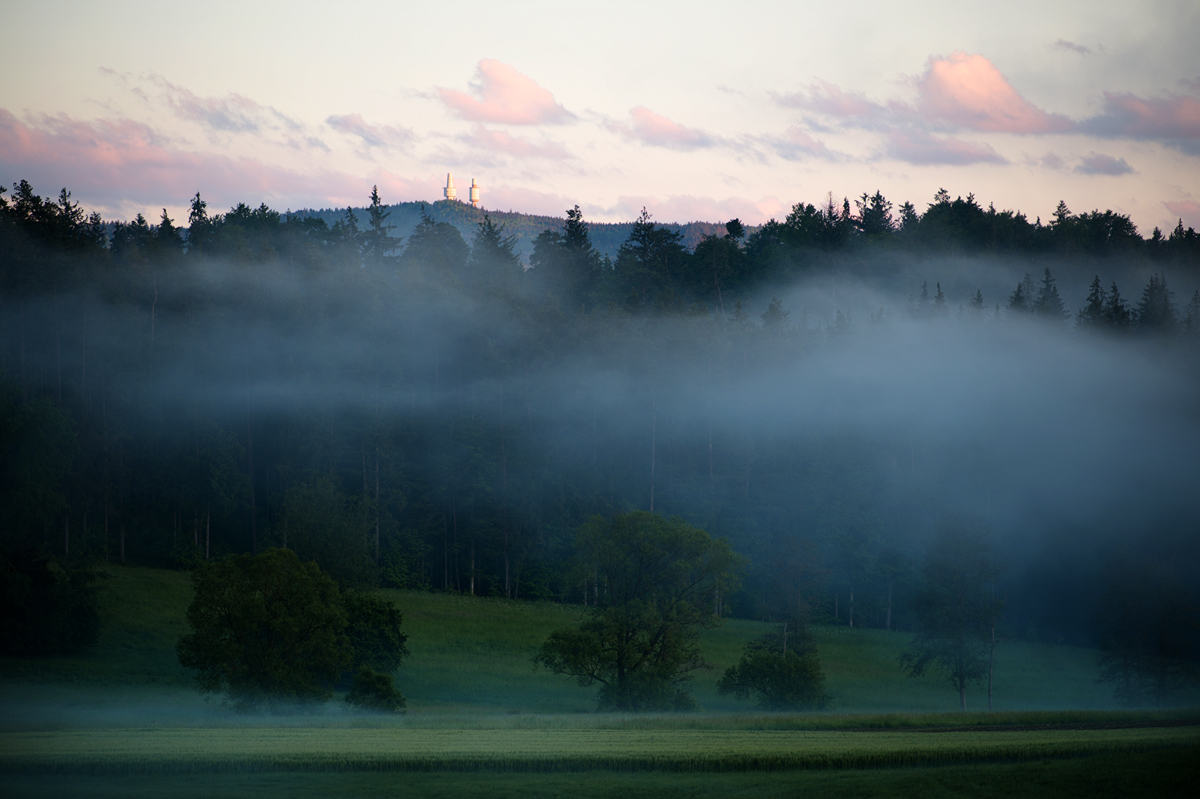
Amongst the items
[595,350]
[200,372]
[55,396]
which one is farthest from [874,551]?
[55,396]

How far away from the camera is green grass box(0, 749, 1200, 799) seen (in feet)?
73.2

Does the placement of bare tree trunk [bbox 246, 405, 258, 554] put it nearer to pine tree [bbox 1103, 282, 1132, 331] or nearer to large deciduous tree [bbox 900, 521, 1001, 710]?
large deciduous tree [bbox 900, 521, 1001, 710]

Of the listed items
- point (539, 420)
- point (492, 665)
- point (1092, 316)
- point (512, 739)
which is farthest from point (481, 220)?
point (512, 739)

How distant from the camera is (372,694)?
135 feet

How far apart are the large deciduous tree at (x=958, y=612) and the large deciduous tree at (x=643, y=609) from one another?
43.0 ft

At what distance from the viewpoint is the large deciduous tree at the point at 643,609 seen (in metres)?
46.5

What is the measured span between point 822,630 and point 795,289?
2731 inches

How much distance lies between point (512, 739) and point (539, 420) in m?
62.8

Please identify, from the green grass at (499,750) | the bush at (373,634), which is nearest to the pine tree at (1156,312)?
the green grass at (499,750)

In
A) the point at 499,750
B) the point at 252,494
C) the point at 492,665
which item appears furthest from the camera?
the point at 252,494

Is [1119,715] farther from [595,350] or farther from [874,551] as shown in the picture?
[595,350]

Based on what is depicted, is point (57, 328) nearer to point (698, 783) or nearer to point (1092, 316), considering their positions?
A: point (698, 783)

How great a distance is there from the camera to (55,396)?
3110 inches

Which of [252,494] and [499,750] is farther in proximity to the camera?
[252,494]
